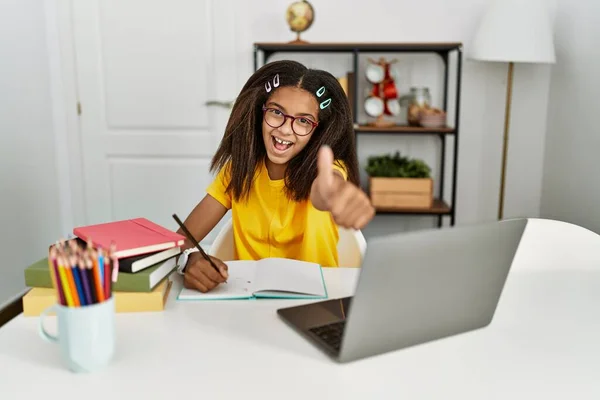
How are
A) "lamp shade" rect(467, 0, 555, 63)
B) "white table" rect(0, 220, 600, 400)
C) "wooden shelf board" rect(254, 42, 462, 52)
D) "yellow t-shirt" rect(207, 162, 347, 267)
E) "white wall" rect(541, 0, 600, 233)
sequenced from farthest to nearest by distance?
"wooden shelf board" rect(254, 42, 462, 52)
"lamp shade" rect(467, 0, 555, 63)
"white wall" rect(541, 0, 600, 233)
"yellow t-shirt" rect(207, 162, 347, 267)
"white table" rect(0, 220, 600, 400)

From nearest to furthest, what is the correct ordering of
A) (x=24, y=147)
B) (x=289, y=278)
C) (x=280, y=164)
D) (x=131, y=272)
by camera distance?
(x=131, y=272), (x=289, y=278), (x=280, y=164), (x=24, y=147)

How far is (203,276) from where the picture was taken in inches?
45.0

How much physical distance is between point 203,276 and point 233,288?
61 millimetres

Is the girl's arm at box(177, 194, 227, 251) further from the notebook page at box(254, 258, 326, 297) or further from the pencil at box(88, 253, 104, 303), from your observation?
the pencil at box(88, 253, 104, 303)

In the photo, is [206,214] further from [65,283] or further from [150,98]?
[150,98]

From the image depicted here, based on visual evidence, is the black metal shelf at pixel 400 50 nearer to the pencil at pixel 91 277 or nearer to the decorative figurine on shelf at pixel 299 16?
the decorative figurine on shelf at pixel 299 16

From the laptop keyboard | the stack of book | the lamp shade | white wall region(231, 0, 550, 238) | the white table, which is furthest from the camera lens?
white wall region(231, 0, 550, 238)

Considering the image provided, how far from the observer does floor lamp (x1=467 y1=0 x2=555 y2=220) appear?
2.81 meters

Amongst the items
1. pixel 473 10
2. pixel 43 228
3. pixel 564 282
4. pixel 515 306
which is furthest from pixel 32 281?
pixel 473 10

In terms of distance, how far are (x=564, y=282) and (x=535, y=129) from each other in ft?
7.49

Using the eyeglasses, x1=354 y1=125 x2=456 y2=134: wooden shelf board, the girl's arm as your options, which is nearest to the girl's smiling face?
the eyeglasses

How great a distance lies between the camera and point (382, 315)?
850 mm

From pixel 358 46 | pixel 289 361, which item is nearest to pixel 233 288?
pixel 289 361

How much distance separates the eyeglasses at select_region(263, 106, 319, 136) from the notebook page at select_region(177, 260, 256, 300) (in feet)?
1.04
